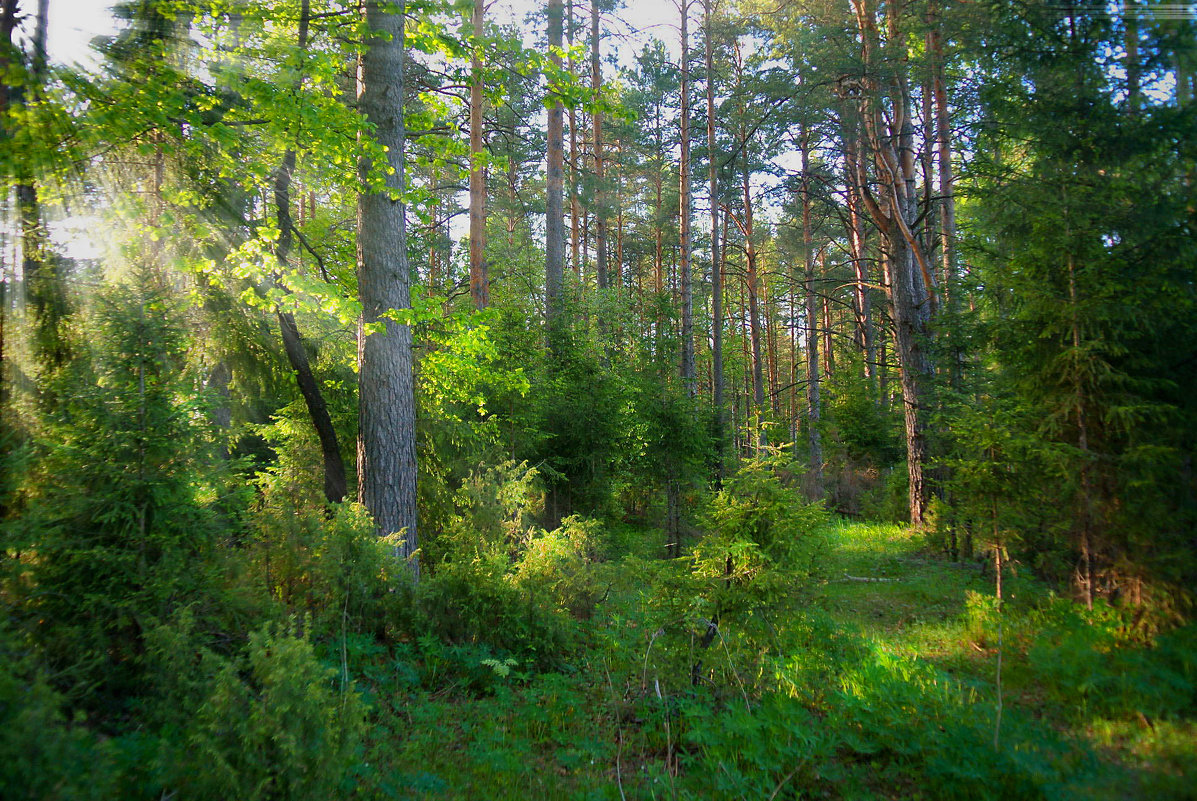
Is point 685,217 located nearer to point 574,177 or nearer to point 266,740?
point 574,177

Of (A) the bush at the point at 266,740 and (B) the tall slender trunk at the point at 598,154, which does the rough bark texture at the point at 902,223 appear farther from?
(A) the bush at the point at 266,740

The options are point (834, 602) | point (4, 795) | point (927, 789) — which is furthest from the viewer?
point (834, 602)

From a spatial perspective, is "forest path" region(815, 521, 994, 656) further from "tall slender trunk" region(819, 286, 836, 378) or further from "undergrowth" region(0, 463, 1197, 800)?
"tall slender trunk" region(819, 286, 836, 378)

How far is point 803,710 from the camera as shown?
13.6ft

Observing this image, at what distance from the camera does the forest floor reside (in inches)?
126

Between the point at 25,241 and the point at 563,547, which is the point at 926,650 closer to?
the point at 563,547

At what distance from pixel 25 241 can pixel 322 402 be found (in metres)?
3.95

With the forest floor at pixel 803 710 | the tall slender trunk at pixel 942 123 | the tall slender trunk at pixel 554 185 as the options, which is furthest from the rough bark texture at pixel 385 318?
the tall slender trunk at pixel 942 123

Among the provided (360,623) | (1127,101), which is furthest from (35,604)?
(1127,101)

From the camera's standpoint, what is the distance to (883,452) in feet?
58.3

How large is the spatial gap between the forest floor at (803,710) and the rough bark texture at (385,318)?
2.10m

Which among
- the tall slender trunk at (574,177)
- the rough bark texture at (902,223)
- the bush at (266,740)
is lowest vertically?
the bush at (266,740)

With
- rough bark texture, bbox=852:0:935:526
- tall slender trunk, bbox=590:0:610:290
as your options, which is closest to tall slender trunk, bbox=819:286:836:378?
tall slender trunk, bbox=590:0:610:290

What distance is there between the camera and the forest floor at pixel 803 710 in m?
3.21
